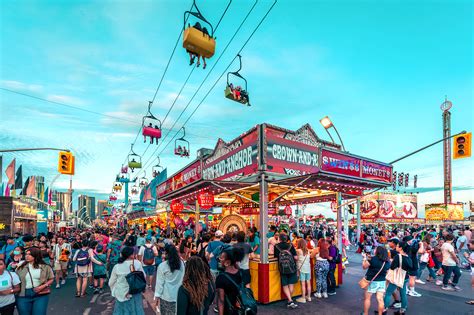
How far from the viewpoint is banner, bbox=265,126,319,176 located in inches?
323

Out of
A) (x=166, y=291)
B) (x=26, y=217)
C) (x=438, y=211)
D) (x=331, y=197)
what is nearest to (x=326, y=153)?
(x=166, y=291)

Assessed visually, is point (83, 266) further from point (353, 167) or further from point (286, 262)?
point (353, 167)

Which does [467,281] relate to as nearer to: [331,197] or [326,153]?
[331,197]

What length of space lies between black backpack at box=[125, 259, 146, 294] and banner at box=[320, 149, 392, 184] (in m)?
5.33

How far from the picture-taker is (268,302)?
809 cm

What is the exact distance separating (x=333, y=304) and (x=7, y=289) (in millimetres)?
7649

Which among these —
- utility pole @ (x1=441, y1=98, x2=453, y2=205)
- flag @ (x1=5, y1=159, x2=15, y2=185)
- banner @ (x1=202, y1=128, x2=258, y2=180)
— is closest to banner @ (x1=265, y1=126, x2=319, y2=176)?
banner @ (x1=202, y1=128, x2=258, y2=180)

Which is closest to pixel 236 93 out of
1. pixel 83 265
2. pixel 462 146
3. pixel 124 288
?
pixel 124 288

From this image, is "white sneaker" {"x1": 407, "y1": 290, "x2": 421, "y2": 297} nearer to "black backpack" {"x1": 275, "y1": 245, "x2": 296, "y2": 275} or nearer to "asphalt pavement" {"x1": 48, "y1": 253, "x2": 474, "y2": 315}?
"asphalt pavement" {"x1": 48, "y1": 253, "x2": 474, "y2": 315}

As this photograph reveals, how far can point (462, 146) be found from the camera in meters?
13.5

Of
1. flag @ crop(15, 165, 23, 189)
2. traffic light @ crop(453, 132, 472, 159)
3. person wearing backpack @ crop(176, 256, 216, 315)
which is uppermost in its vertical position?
traffic light @ crop(453, 132, 472, 159)

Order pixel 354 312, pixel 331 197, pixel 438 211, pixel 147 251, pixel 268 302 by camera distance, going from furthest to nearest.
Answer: pixel 438 211
pixel 331 197
pixel 147 251
pixel 268 302
pixel 354 312

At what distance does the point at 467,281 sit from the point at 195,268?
13222 mm

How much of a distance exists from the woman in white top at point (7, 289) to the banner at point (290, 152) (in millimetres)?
5879
